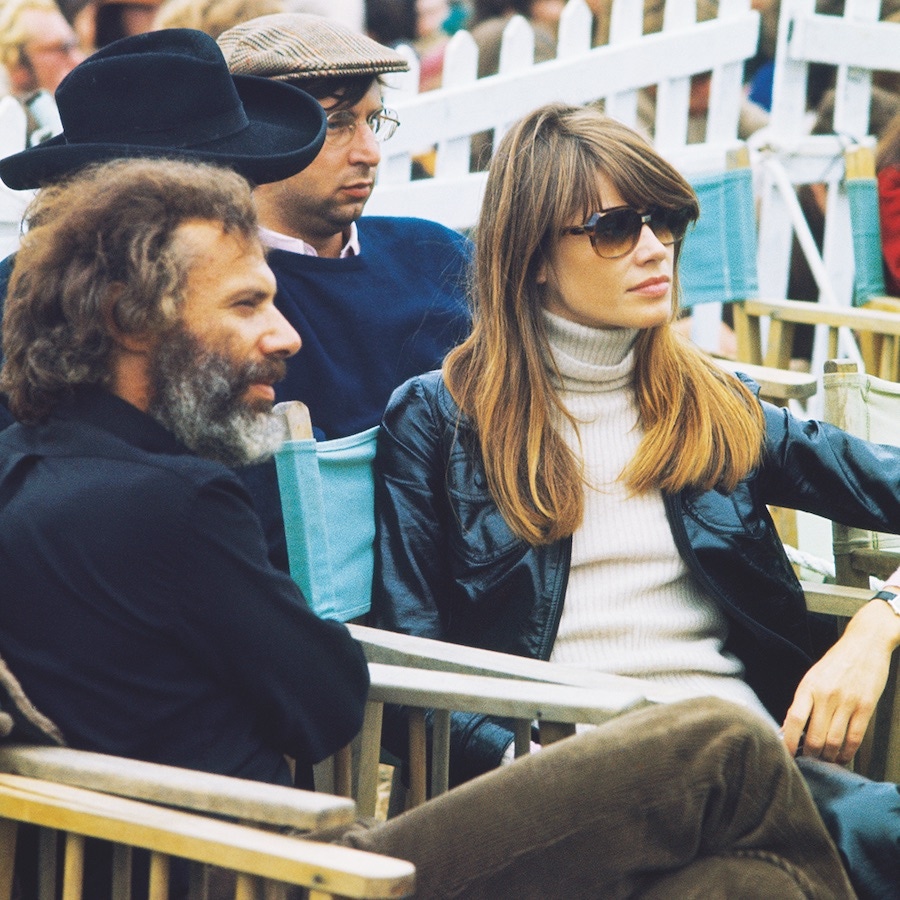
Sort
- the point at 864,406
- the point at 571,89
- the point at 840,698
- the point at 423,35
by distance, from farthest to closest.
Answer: the point at 423,35, the point at 571,89, the point at 864,406, the point at 840,698

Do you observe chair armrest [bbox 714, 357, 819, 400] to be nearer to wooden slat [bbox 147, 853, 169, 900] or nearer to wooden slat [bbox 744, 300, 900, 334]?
wooden slat [bbox 744, 300, 900, 334]

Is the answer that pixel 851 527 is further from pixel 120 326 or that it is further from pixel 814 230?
pixel 814 230

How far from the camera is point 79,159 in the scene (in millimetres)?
2451

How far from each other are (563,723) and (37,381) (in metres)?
0.88

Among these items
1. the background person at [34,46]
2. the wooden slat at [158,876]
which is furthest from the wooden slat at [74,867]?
the background person at [34,46]

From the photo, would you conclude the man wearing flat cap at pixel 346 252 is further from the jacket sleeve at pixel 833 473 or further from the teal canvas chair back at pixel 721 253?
the teal canvas chair back at pixel 721 253

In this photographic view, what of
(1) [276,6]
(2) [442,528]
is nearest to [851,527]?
(2) [442,528]

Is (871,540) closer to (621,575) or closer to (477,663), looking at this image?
(621,575)

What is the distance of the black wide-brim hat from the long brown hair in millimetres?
422

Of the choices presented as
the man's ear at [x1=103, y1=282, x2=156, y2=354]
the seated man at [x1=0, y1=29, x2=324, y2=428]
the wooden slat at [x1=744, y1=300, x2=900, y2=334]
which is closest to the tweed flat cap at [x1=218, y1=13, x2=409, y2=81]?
the seated man at [x1=0, y1=29, x2=324, y2=428]

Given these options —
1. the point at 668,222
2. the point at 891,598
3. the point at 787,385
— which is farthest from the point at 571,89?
the point at 891,598

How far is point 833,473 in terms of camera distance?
8.88 ft

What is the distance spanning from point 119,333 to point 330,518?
27.2 inches

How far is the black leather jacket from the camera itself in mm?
2568
